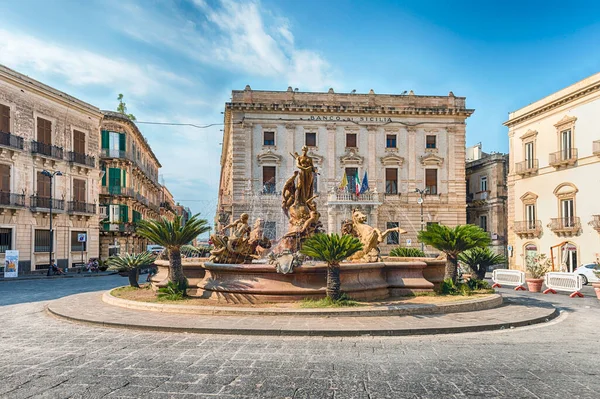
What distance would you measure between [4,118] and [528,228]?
34.1m

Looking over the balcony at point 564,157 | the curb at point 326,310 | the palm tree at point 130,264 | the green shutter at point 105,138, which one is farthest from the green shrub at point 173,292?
the green shutter at point 105,138

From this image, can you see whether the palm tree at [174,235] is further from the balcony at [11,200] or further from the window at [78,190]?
the window at [78,190]

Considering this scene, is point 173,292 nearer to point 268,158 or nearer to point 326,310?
point 326,310

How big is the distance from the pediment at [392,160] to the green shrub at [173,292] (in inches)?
1119

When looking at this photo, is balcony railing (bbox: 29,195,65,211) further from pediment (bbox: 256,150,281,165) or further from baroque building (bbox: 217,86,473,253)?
pediment (bbox: 256,150,281,165)

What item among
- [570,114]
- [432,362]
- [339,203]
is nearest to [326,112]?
[339,203]

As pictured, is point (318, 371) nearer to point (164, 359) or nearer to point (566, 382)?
point (164, 359)

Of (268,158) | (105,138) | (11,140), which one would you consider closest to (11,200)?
(11,140)

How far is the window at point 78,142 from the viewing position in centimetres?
3052

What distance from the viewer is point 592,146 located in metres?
26.5

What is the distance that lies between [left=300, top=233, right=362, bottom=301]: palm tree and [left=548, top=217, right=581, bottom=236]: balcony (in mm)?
23520

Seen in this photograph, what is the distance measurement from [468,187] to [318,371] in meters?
42.0

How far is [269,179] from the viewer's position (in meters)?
35.4

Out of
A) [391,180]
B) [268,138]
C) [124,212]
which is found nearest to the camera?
[268,138]
